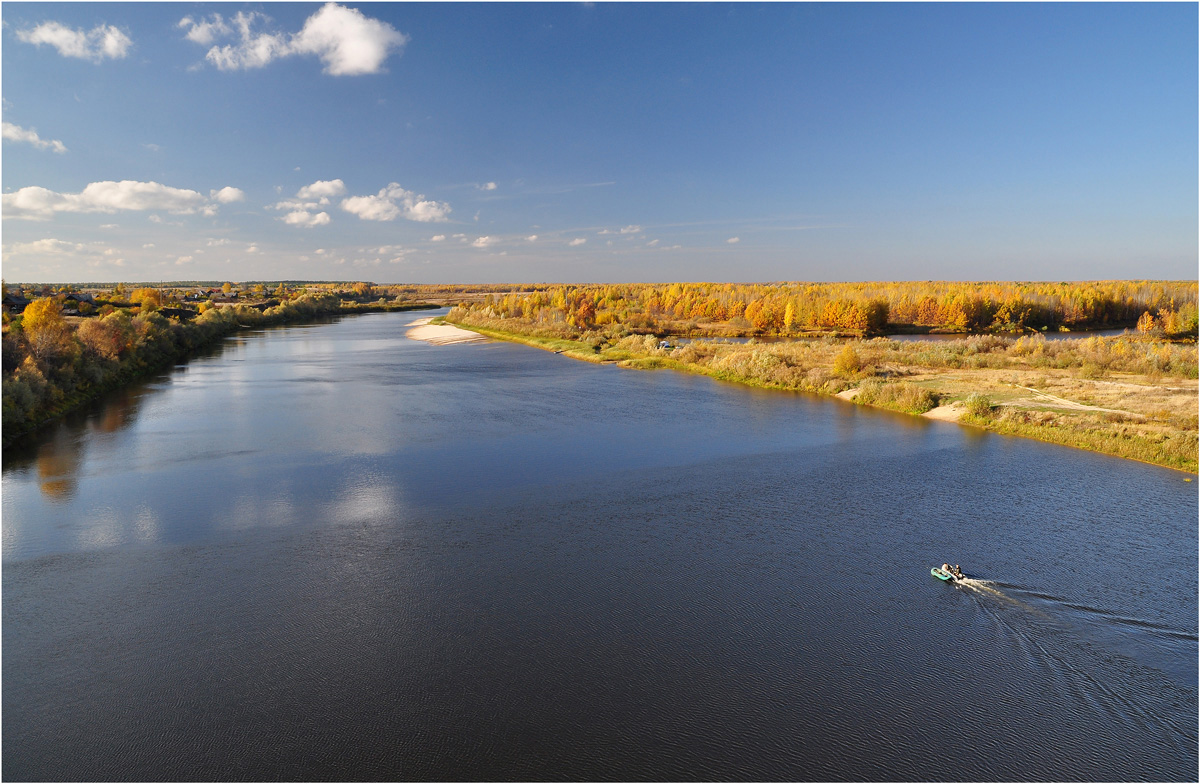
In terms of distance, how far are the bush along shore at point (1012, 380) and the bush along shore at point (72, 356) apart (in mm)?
32080

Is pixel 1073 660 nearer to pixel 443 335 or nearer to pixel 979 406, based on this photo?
pixel 979 406

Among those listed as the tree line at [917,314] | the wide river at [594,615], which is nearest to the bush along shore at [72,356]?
the wide river at [594,615]

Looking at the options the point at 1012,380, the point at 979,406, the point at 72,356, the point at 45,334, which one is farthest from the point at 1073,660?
the point at 72,356

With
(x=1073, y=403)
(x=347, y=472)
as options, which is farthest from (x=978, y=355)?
(x=347, y=472)

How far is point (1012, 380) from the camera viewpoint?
111 feet

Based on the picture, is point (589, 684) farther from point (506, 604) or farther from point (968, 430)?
point (968, 430)

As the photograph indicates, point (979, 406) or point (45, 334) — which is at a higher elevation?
point (45, 334)

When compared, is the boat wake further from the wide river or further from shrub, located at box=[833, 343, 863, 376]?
shrub, located at box=[833, 343, 863, 376]

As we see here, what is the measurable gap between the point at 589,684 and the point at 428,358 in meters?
46.9

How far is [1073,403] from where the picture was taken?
88.8 feet

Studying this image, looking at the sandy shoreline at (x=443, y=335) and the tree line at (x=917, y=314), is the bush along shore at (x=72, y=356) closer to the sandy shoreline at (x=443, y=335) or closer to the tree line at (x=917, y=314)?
the sandy shoreline at (x=443, y=335)

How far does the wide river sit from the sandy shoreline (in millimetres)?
48119

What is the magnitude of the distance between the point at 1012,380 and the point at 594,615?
32562 millimetres

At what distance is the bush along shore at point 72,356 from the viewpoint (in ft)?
83.3
